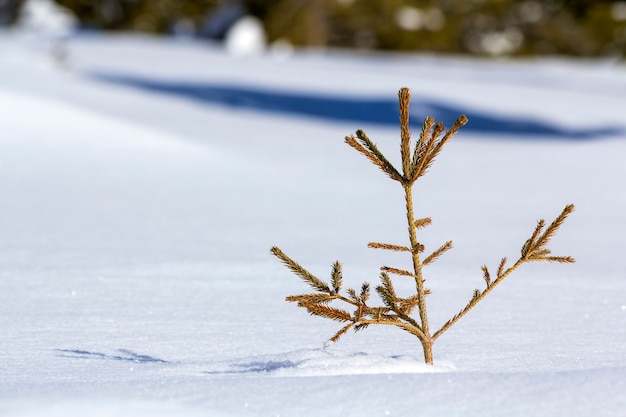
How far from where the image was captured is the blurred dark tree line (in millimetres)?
26250

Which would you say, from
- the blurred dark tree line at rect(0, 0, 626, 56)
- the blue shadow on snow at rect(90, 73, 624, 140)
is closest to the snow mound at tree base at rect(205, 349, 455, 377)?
the blue shadow on snow at rect(90, 73, 624, 140)

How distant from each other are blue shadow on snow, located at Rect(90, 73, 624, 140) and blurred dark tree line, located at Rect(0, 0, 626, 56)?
500 inches

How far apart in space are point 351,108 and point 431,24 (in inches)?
636

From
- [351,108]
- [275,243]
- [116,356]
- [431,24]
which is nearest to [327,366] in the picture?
[116,356]

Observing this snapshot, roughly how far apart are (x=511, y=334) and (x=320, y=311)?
2.74 ft

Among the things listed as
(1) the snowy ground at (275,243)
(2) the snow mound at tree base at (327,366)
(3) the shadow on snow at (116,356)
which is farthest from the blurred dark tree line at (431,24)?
(2) the snow mound at tree base at (327,366)

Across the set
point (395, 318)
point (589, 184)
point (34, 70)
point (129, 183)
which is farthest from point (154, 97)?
point (395, 318)

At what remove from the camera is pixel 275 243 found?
4445mm

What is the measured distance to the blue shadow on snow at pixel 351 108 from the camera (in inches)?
433

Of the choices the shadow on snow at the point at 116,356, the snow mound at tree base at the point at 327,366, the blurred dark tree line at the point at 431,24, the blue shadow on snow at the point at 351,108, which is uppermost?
the blurred dark tree line at the point at 431,24

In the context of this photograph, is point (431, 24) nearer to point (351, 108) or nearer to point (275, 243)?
point (351, 108)

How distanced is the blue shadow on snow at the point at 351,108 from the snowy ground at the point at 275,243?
45 millimetres

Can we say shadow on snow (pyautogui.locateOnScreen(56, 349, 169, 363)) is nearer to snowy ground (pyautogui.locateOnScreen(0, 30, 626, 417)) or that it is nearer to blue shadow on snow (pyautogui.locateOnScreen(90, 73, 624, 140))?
snowy ground (pyautogui.locateOnScreen(0, 30, 626, 417))

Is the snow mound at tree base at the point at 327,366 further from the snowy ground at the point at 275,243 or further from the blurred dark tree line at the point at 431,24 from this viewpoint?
the blurred dark tree line at the point at 431,24
